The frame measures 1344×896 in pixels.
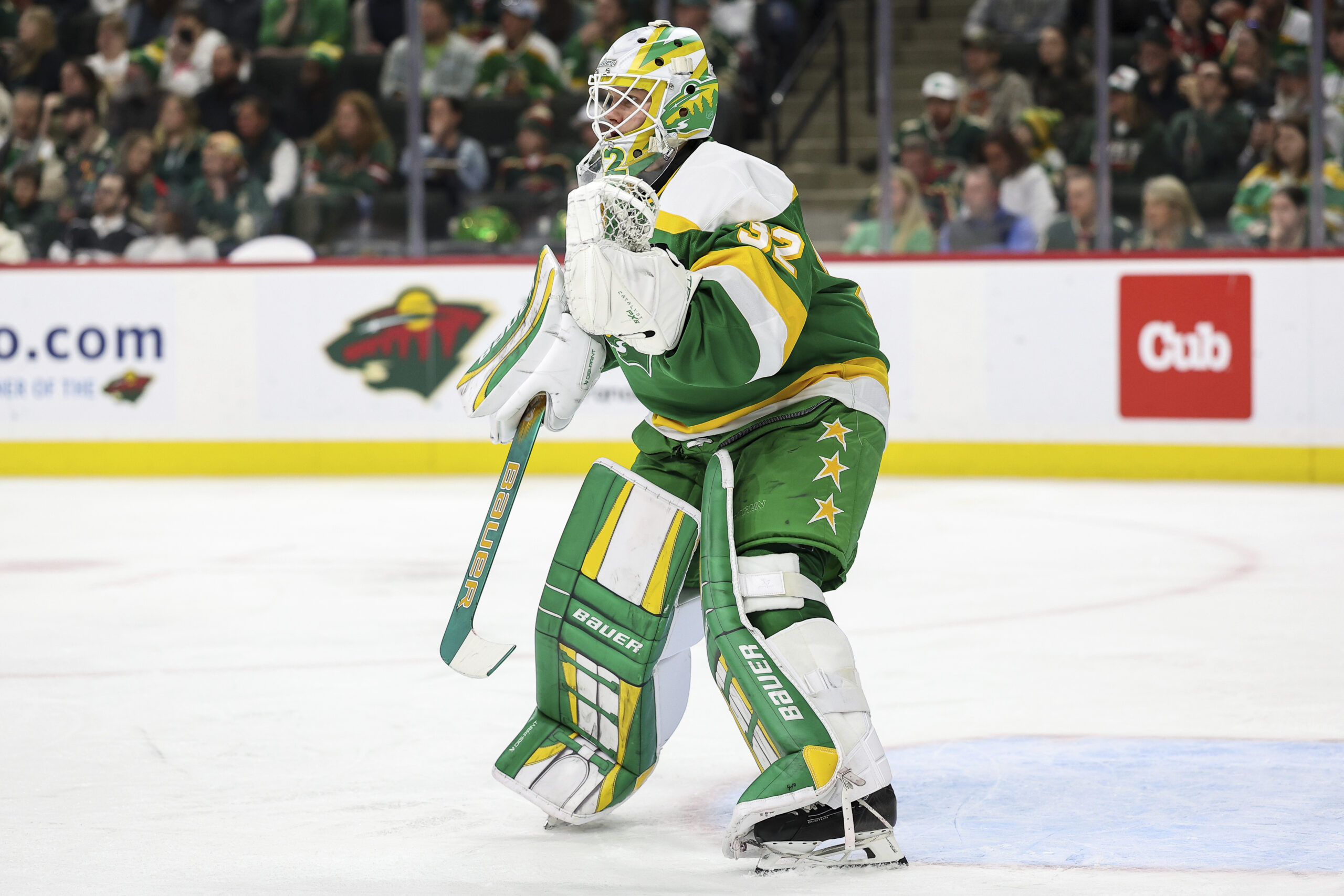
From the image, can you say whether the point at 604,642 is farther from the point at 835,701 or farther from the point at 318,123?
the point at 318,123

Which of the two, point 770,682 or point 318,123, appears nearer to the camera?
point 770,682

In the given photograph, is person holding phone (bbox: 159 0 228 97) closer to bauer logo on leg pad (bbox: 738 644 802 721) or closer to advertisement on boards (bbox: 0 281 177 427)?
advertisement on boards (bbox: 0 281 177 427)

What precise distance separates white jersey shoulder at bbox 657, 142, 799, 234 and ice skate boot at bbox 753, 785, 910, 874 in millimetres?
759

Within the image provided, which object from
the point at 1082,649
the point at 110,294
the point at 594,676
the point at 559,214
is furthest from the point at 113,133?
the point at 594,676

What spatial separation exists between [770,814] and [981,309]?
5.33 m

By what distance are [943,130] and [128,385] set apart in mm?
3726

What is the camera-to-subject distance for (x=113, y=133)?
816 centimetres

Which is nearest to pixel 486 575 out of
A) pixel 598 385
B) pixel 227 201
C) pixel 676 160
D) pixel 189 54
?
pixel 676 160

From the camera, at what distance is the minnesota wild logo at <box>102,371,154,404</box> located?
768 cm

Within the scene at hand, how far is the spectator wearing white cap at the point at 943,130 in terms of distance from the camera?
736 centimetres

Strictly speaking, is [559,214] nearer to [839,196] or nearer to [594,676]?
[839,196]

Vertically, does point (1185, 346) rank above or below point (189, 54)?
below

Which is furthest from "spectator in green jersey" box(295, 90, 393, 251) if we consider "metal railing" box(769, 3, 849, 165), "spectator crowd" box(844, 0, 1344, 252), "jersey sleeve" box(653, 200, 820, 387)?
"jersey sleeve" box(653, 200, 820, 387)

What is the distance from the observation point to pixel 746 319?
84.9 inches
